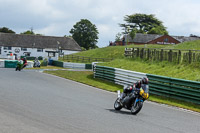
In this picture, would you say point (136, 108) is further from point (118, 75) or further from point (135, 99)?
point (118, 75)

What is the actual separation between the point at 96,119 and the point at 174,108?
5476 millimetres

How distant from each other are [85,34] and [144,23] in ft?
68.5

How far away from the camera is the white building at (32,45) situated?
326 ft

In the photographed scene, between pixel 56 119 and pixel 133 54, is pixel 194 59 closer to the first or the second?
pixel 133 54

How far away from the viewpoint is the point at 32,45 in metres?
101

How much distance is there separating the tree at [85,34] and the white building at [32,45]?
13219mm

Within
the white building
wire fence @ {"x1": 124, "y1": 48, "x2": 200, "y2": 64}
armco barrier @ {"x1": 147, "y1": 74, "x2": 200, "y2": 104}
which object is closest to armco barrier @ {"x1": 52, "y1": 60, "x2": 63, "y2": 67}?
wire fence @ {"x1": 124, "y1": 48, "x2": 200, "y2": 64}

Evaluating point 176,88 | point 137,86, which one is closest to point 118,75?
point 176,88

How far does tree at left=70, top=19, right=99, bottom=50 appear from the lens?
117 meters

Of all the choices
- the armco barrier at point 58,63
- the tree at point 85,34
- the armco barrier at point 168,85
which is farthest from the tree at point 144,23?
the armco barrier at point 168,85

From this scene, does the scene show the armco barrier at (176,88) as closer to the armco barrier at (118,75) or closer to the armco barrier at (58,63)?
the armco barrier at (118,75)

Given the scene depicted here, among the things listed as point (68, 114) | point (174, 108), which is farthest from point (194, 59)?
point (68, 114)

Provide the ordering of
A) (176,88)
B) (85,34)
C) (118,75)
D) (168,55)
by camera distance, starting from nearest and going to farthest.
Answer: (176,88), (118,75), (168,55), (85,34)

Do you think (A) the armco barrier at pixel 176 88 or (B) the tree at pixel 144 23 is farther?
(B) the tree at pixel 144 23
